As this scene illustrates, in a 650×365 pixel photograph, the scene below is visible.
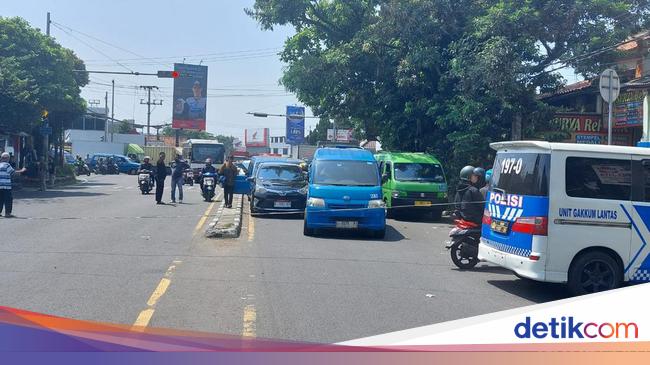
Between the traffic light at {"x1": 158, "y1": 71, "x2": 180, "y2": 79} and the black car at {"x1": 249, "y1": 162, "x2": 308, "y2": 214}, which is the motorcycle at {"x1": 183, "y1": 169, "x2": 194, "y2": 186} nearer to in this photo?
the traffic light at {"x1": 158, "y1": 71, "x2": 180, "y2": 79}

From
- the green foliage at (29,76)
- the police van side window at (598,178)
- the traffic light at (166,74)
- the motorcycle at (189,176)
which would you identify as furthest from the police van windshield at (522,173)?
the motorcycle at (189,176)

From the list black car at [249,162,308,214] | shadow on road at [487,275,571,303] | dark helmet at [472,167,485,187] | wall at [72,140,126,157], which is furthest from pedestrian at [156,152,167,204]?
wall at [72,140,126,157]

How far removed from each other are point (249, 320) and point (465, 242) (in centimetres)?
534

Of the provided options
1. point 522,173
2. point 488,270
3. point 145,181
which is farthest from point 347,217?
point 145,181

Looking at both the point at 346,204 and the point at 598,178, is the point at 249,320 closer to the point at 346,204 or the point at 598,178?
the point at 598,178

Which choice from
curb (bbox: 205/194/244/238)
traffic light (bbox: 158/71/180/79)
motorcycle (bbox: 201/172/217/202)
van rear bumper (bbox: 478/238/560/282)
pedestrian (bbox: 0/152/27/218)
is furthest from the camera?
traffic light (bbox: 158/71/180/79)

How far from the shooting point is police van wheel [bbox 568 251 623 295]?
30.0 ft

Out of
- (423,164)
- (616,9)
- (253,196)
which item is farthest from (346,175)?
(616,9)

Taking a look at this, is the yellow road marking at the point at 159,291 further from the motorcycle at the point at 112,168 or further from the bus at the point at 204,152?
the motorcycle at the point at 112,168

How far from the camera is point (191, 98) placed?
208ft

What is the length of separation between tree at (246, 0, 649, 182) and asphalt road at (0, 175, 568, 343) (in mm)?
7300

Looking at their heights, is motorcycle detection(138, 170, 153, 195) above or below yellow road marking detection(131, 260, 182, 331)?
above

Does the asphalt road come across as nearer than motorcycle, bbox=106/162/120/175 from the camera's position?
Yes

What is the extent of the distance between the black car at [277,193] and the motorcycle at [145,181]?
916cm
